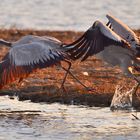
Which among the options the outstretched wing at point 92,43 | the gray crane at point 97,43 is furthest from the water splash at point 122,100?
the outstretched wing at point 92,43

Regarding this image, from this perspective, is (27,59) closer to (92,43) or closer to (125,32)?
(92,43)

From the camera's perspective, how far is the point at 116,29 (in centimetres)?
1189

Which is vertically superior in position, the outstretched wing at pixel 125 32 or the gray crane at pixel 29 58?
the outstretched wing at pixel 125 32

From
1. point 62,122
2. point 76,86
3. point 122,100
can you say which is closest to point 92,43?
point 122,100

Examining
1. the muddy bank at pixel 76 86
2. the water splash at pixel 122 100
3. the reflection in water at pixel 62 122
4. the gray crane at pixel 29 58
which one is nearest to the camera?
the reflection in water at pixel 62 122

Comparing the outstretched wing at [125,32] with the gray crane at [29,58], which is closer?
the gray crane at [29,58]

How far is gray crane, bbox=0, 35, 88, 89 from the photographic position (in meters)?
10.3

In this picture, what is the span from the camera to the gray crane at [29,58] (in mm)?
10273

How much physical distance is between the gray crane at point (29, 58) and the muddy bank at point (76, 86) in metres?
1.15

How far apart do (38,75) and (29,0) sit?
21.7 m

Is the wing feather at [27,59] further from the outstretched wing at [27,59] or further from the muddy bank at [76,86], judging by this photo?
the muddy bank at [76,86]

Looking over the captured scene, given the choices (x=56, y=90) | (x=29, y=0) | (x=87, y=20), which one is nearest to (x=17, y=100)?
(x=56, y=90)

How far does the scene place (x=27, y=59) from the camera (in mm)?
10320

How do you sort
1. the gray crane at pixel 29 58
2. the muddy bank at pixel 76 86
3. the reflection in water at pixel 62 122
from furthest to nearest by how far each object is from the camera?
the muddy bank at pixel 76 86, the gray crane at pixel 29 58, the reflection in water at pixel 62 122
